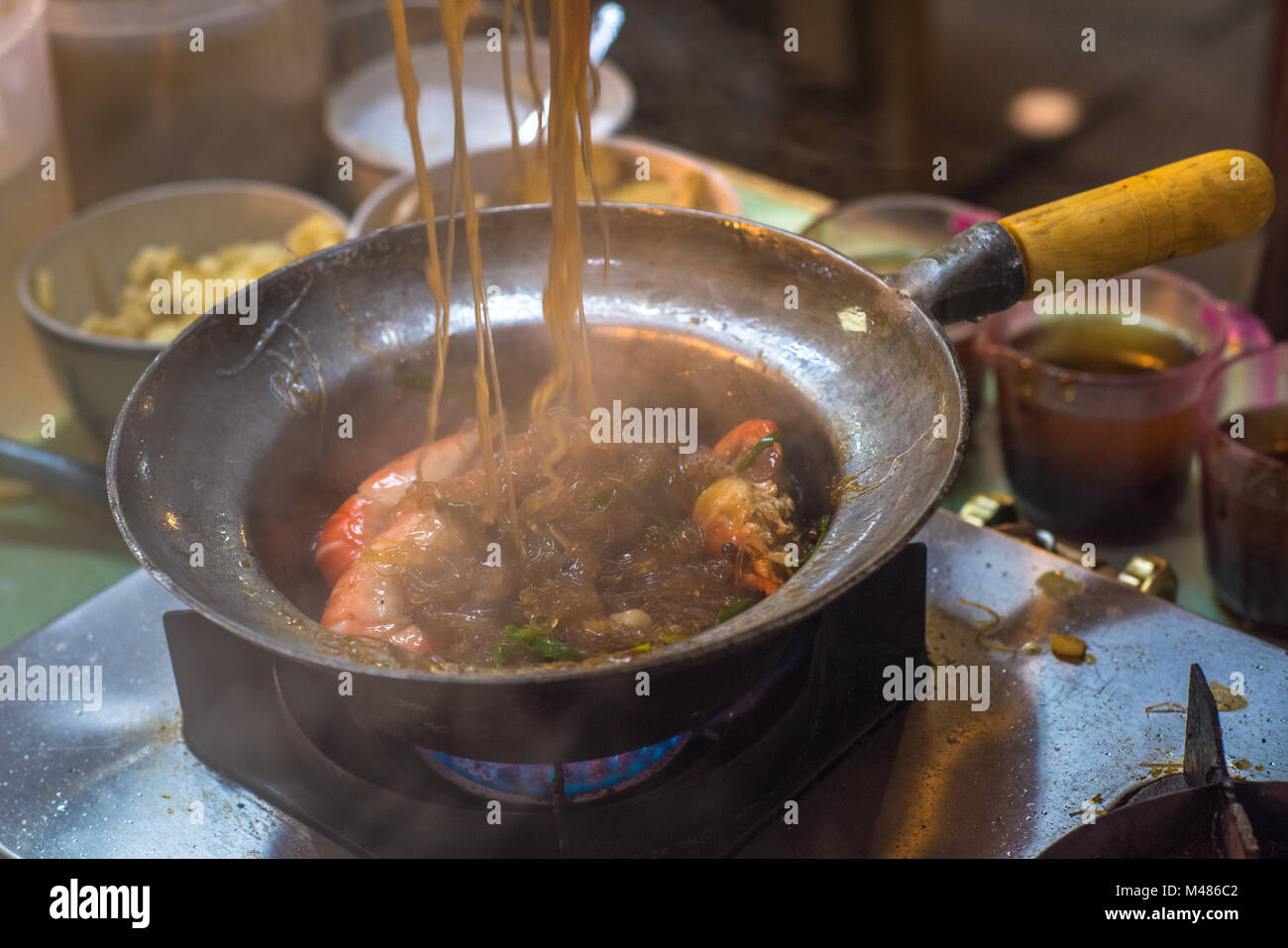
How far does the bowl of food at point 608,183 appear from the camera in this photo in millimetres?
2936

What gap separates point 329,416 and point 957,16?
601cm

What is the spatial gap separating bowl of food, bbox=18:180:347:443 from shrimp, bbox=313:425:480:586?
3.27ft

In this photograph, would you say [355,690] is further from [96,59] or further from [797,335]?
[96,59]

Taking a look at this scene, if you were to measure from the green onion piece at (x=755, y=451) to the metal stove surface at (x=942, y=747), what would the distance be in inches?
17.9

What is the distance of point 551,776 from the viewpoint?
171 cm

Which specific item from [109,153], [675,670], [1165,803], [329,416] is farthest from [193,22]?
[1165,803]

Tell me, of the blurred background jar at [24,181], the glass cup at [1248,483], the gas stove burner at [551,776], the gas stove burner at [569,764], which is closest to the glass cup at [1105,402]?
the glass cup at [1248,483]

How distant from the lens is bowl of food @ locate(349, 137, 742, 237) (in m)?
2.94

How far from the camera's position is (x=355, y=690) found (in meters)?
1.58

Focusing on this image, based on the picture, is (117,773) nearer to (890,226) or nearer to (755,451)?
(755,451)

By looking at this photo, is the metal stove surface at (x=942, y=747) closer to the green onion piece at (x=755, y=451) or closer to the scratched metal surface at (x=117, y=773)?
the scratched metal surface at (x=117, y=773)

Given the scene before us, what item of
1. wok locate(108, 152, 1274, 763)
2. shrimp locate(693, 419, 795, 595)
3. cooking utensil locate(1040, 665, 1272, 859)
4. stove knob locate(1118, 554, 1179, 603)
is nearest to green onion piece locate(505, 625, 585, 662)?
wok locate(108, 152, 1274, 763)

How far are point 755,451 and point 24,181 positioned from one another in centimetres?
216

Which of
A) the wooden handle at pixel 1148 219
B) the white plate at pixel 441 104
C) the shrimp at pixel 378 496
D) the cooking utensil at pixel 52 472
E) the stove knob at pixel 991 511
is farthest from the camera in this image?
the white plate at pixel 441 104
